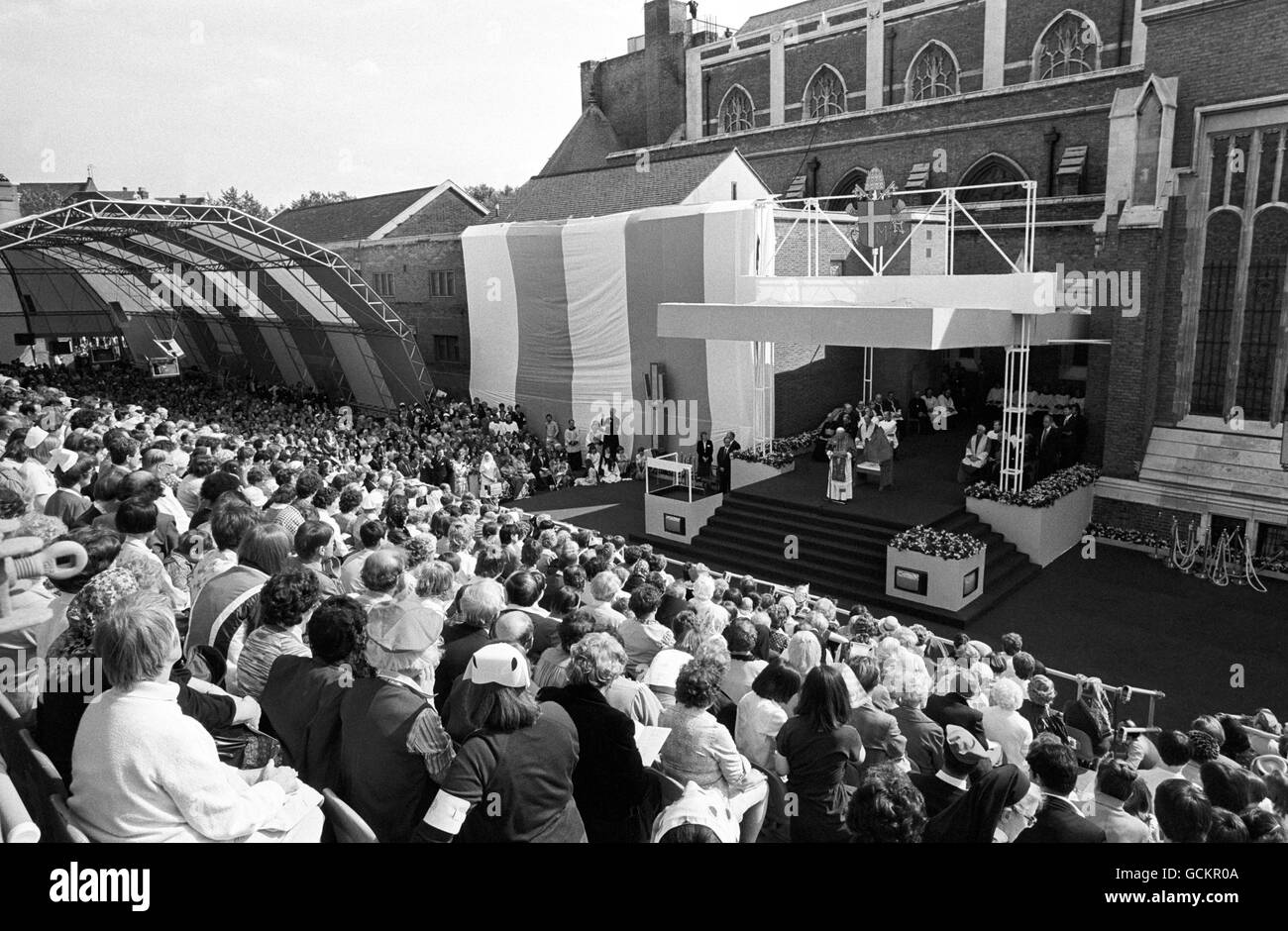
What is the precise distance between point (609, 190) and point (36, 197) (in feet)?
102

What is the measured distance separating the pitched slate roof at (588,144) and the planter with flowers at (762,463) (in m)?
23.2

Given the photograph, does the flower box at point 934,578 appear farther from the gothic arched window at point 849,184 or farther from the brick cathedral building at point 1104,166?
the gothic arched window at point 849,184

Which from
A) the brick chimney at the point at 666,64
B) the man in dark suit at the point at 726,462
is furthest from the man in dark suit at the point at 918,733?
the brick chimney at the point at 666,64

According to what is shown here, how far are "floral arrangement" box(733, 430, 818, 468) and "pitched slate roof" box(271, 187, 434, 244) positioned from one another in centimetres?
1814

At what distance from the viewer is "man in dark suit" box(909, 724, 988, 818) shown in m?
4.84

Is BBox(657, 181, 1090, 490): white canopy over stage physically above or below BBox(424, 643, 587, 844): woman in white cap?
above

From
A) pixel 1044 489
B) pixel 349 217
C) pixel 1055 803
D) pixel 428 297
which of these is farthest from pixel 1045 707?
pixel 349 217

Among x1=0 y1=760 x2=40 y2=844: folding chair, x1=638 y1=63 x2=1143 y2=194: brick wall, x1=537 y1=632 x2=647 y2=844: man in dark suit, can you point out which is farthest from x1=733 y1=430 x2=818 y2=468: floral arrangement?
x1=0 y1=760 x2=40 y2=844: folding chair

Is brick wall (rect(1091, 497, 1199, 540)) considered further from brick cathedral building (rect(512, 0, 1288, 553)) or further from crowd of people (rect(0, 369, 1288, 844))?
crowd of people (rect(0, 369, 1288, 844))

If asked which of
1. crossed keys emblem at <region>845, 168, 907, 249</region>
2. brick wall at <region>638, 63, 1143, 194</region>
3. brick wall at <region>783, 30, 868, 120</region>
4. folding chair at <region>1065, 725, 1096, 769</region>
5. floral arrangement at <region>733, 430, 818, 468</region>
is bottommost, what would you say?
folding chair at <region>1065, 725, 1096, 769</region>

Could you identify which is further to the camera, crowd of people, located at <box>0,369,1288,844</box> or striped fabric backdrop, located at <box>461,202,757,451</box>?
striped fabric backdrop, located at <box>461,202,757,451</box>

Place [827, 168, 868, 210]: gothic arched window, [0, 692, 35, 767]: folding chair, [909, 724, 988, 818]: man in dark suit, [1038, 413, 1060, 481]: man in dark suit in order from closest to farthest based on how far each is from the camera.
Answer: [0, 692, 35, 767]: folding chair
[909, 724, 988, 818]: man in dark suit
[1038, 413, 1060, 481]: man in dark suit
[827, 168, 868, 210]: gothic arched window

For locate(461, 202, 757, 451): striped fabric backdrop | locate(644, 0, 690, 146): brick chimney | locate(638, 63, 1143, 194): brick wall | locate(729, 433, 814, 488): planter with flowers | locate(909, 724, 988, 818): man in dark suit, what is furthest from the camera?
locate(644, 0, 690, 146): brick chimney

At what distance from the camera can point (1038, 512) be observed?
14430 millimetres
